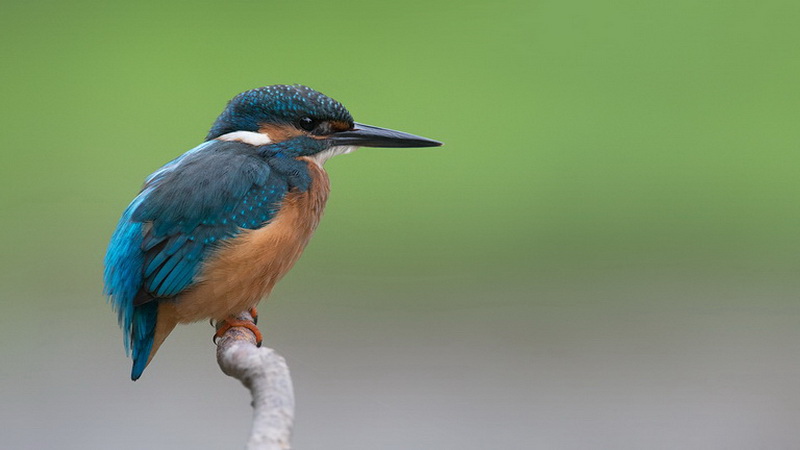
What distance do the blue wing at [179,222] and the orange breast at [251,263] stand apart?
28 mm

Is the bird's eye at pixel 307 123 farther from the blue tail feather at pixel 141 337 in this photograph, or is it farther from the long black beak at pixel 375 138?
the blue tail feather at pixel 141 337

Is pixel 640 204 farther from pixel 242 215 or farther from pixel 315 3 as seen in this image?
pixel 242 215

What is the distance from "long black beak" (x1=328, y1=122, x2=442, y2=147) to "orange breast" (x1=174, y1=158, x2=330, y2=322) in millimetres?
107

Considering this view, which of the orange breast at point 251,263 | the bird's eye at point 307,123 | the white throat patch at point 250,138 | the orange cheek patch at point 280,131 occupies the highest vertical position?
the bird's eye at point 307,123

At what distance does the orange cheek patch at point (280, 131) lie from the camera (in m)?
2.89

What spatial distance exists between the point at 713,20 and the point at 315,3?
1873 mm

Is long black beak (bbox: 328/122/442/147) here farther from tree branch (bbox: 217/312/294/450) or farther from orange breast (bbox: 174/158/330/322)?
tree branch (bbox: 217/312/294/450)

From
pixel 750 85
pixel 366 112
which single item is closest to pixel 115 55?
pixel 366 112

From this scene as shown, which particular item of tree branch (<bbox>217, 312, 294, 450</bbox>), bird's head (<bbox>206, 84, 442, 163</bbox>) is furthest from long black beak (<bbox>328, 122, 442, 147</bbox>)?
tree branch (<bbox>217, 312, 294, 450</bbox>)

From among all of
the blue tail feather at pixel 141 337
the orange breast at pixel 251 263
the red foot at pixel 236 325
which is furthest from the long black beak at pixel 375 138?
the blue tail feather at pixel 141 337

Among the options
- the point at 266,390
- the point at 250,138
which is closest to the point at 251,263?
the point at 250,138

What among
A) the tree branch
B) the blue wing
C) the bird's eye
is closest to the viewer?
the tree branch

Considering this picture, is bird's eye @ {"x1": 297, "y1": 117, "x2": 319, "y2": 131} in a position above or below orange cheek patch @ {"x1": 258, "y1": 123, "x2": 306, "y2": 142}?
above

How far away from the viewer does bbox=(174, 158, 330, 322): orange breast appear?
2.84 meters
